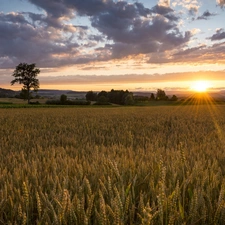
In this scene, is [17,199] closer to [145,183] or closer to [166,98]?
[145,183]

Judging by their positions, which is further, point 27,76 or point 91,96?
point 91,96

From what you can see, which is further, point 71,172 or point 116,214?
point 71,172

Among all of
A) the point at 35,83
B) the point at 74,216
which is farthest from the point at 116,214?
the point at 35,83

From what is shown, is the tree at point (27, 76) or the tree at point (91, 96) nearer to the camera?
the tree at point (27, 76)

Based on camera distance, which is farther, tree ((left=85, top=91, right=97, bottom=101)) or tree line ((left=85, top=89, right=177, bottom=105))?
tree ((left=85, top=91, right=97, bottom=101))

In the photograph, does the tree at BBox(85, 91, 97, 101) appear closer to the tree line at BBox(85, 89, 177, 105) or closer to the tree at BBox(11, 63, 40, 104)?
the tree line at BBox(85, 89, 177, 105)

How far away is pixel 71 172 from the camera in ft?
8.96

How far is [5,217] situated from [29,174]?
73cm

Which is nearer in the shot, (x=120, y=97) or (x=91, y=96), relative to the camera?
(x=120, y=97)

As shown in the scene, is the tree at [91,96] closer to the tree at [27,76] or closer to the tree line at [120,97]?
the tree line at [120,97]

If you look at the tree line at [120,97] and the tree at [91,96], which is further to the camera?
the tree at [91,96]

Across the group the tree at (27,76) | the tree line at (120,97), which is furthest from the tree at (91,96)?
the tree at (27,76)

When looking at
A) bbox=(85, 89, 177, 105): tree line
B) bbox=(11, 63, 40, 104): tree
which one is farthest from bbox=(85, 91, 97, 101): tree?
bbox=(11, 63, 40, 104): tree

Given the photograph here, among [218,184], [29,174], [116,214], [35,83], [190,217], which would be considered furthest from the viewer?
[35,83]
